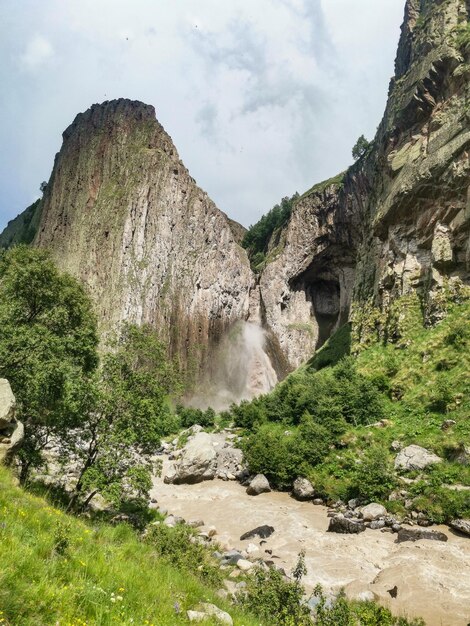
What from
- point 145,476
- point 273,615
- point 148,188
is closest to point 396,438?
point 145,476

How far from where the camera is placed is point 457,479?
14.9 metres

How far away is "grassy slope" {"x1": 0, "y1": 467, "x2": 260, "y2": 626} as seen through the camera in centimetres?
344

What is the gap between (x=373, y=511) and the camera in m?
15.4

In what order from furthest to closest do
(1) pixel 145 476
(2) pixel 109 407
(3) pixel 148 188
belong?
(3) pixel 148 188, (2) pixel 109 407, (1) pixel 145 476

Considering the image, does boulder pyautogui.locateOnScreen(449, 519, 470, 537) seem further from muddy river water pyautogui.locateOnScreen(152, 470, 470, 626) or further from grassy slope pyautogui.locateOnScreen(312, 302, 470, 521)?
grassy slope pyautogui.locateOnScreen(312, 302, 470, 521)

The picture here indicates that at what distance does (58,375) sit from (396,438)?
16556 millimetres

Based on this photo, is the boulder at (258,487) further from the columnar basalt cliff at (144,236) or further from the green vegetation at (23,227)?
the green vegetation at (23,227)

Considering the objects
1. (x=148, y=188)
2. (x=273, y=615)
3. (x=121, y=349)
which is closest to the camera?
(x=273, y=615)

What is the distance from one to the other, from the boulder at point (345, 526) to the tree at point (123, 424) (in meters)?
7.59

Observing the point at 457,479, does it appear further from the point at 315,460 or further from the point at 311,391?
the point at 311,391

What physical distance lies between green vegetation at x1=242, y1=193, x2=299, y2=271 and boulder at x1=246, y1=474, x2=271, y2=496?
185ft

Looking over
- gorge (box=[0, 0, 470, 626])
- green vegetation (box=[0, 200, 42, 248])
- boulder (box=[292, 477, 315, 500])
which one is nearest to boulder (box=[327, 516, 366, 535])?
gorge (box=[0, 0, 470, 626])

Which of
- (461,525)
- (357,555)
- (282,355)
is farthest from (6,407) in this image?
(282,355)

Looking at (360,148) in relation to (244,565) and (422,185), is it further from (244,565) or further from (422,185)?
(244,565)
